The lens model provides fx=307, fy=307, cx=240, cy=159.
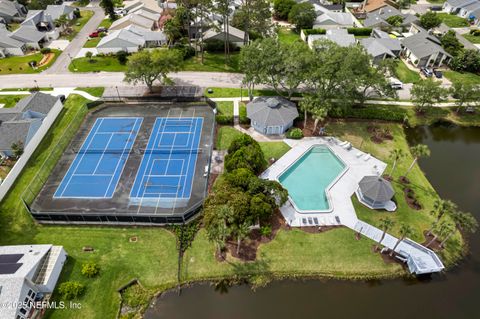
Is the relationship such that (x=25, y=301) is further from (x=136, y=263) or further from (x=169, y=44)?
(x=169, y=44)

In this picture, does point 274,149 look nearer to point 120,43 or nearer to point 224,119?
point 224,119

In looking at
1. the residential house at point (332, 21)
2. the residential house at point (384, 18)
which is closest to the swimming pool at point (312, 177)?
the residential house at point (332, 21)

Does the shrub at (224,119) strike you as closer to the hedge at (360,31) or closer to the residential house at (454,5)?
the hedge at (360,31)

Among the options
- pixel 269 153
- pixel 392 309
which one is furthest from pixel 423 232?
pixel 269 153

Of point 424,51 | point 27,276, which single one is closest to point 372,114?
point 424,51

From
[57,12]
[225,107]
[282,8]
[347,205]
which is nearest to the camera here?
[347,205]
